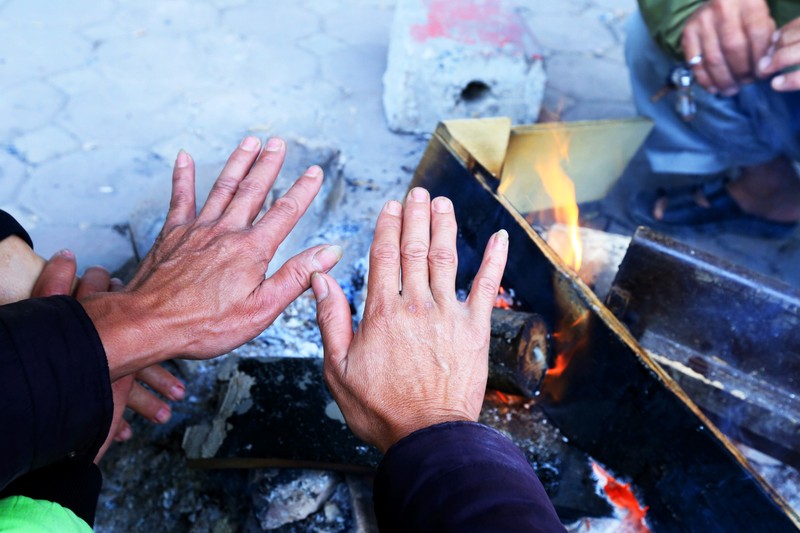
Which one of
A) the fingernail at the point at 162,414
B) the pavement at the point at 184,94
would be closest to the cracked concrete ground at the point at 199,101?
the pavement at the point at 184,94

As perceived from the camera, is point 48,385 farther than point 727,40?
No

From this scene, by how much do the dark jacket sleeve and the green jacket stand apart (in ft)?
7.66

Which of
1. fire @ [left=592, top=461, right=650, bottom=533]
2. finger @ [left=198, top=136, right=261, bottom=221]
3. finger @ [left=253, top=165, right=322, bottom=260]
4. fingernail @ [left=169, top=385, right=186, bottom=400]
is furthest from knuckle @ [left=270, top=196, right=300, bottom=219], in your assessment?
fire @ [left=592, top=461, right=650, bottom=533]

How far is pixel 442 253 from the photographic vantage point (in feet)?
4.33

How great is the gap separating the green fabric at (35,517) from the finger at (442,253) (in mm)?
834

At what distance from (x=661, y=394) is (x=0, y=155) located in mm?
3225

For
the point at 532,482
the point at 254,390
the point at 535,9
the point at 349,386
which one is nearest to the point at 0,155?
the point at 254,390

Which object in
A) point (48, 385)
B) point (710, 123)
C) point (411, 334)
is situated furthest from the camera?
point (710, 123)

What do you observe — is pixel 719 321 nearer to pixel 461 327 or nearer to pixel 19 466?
pixel 461 327

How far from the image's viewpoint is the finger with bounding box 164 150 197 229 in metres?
1.59

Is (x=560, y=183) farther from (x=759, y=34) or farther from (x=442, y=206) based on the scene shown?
(x=442, y=206)

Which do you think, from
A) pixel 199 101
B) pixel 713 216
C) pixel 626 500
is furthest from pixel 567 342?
pixel 199 101

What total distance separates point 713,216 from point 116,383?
9.58 ft

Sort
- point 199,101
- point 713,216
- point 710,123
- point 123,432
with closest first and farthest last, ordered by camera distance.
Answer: point 123,432, point 710,123, point 713,216, point 199,101
